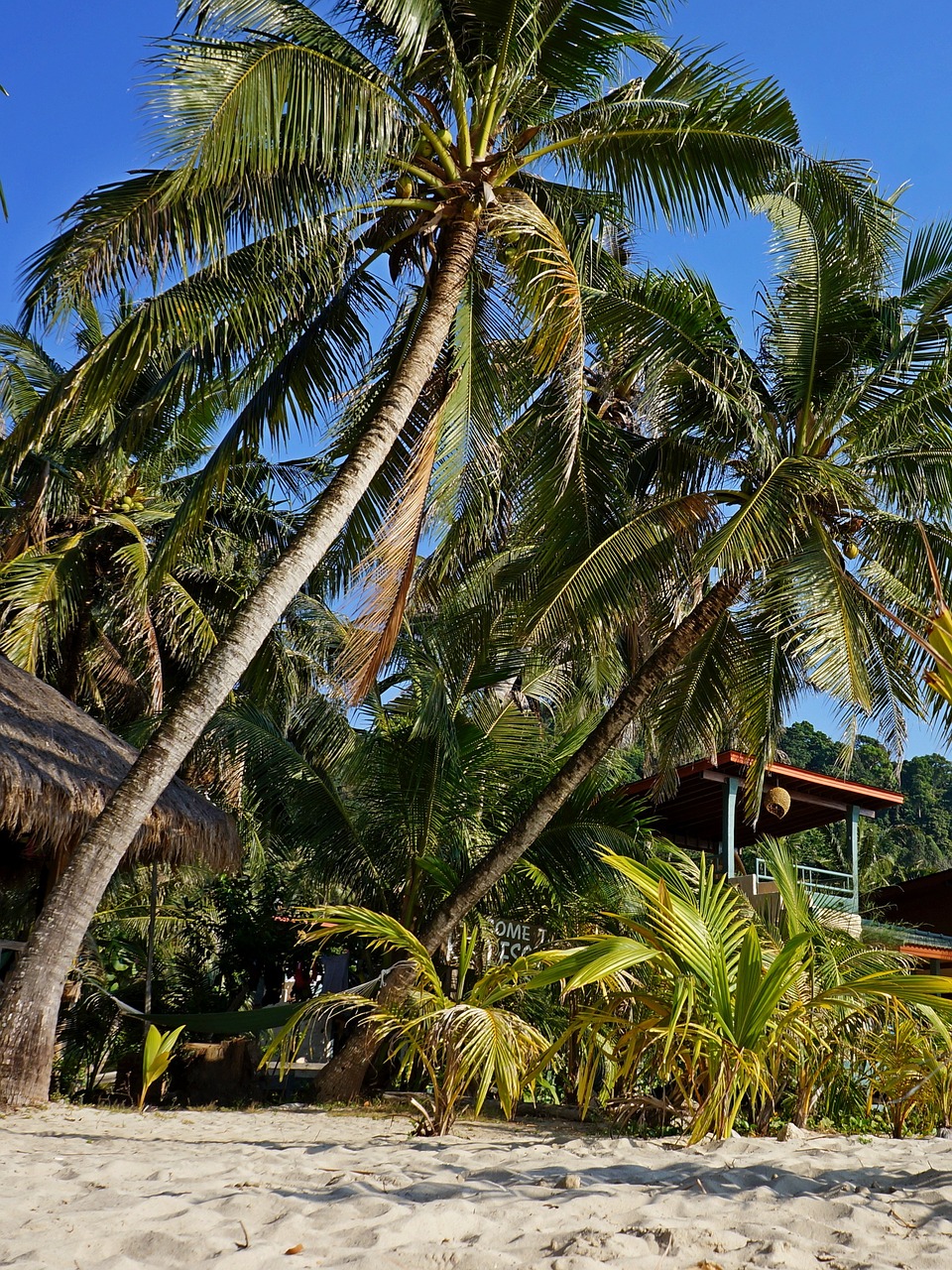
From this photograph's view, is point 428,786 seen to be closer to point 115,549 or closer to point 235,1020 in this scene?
point 235,1020

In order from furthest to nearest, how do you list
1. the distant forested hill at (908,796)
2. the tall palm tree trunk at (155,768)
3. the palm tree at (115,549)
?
the distant forested hill at (908,796), the palm tree at (115,549), the tall palm tree trunk at (155,768)

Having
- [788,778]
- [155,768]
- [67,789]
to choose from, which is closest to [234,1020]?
[67,789]

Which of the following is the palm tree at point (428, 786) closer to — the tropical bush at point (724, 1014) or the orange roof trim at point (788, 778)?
the orange roof trim at point (788, 778)

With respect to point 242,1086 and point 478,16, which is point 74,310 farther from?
point 242,1086

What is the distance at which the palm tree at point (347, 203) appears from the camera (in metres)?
6.69

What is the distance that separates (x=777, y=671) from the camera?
10086 mm

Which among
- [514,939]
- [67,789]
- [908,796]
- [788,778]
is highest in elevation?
[908,796]

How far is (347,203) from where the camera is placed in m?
7.79

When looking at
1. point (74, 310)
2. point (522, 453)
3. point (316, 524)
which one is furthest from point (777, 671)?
point (74, 310)

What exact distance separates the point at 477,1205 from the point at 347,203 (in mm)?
6520

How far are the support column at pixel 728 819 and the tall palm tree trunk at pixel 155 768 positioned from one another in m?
7.53

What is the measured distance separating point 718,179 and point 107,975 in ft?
32.0

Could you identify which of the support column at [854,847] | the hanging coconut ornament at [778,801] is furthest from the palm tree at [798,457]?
the support column at [854,847]

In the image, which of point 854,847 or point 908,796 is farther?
point 908,796
